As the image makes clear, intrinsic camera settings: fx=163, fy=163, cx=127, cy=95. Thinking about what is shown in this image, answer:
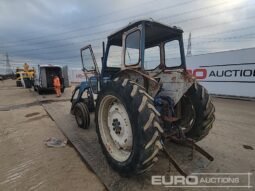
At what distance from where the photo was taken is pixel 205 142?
3.49 metres

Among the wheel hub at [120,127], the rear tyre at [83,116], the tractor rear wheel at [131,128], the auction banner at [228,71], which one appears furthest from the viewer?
the auction banner at [228,71]

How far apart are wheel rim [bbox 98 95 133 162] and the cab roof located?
1.17 metres

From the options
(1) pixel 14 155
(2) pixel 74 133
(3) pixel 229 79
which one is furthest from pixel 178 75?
(3) pixel 229 79

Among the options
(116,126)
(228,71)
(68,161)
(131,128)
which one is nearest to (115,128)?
(116,126)

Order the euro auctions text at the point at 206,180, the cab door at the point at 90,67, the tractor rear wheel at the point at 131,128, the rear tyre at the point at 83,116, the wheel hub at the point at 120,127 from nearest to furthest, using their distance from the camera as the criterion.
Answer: the tractor rear wheel at the point at 131,128 → the euro auctions text at the point at 206,180 → the wheel hub at the point at 120,127 → the cab door at the point at 90,67 → the rear tyre at the point at 83,116

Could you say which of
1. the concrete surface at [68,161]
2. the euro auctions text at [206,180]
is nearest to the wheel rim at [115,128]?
the concrete surface at [68,161]

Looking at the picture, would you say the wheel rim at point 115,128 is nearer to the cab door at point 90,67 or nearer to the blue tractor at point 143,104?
the blue tractor at point 143,104

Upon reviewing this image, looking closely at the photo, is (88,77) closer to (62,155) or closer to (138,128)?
(62,155)

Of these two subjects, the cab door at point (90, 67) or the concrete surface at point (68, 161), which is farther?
the cab door at point (90, 67)

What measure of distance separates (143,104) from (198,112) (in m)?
1.42

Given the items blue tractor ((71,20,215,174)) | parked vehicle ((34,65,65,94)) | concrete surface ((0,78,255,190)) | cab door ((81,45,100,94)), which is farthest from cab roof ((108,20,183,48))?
parked vehicle ((34,65,65,94))

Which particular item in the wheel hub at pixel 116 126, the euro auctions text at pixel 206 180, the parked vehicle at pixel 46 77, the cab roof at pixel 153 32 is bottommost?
the euro auctions text at pixel 206 180

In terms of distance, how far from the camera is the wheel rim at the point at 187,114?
117 inches

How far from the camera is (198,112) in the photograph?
2.83 metres
